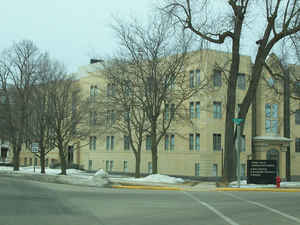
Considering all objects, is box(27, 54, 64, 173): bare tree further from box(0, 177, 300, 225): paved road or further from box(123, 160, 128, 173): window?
box(0, 177, 300, 225): paved road

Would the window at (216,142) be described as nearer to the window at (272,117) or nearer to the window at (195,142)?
the window at (195,142)

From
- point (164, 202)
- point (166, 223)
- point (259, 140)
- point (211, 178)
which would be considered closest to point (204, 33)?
point (164, 202)

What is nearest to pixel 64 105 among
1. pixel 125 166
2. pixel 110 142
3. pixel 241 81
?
pixel 125 166

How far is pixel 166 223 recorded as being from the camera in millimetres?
10742

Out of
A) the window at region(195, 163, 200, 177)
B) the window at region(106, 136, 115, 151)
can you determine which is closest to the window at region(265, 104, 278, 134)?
the window at region(195, 163, 200, 177)

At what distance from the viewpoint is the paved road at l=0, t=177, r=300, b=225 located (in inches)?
434

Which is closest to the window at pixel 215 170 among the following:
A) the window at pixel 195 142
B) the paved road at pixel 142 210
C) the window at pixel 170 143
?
the window at pixel 195 142

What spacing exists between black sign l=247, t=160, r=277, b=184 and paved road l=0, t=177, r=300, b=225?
6.02 meters

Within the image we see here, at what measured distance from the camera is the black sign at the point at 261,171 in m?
23.2

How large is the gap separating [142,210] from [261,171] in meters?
11.9

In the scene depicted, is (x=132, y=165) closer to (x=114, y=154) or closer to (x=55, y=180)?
(x=114, y=154)

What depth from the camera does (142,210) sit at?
13.1 m

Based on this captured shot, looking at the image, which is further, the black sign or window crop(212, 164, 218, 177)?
window crop(212, 164, 218, 177)

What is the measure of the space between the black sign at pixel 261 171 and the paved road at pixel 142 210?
602 centimetres
